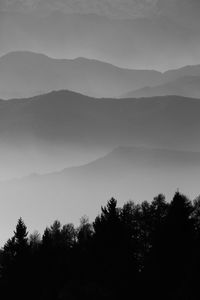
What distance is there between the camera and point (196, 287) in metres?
43.9

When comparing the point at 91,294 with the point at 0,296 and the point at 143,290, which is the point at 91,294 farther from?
the point at 0,296

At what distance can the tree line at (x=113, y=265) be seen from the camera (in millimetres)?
50344

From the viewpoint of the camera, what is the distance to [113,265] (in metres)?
54.0

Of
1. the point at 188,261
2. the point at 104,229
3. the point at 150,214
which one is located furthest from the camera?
the point at 150,214

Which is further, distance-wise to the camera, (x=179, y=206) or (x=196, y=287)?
(x=179, y=206)

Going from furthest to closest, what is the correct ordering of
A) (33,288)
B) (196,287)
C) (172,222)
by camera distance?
(33,288), (172,222), (196,287)

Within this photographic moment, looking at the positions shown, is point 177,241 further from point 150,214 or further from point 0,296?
point 150,214

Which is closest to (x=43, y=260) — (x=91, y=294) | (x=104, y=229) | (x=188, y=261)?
(x=104, y=229)

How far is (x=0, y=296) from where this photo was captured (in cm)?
6372

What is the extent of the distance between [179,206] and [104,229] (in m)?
6.98

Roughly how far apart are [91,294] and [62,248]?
17.7m

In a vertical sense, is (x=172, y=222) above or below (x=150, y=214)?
below

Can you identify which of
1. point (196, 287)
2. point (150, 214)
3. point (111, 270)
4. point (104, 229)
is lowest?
point (196, 287)

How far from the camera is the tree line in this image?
5034 cm
